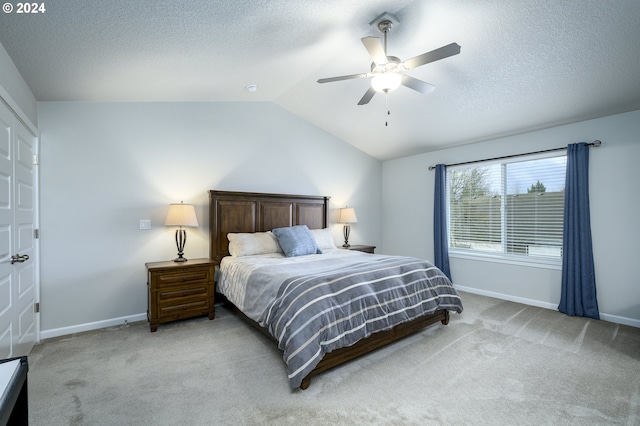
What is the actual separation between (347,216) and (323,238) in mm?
801

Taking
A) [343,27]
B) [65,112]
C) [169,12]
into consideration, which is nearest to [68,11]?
[169,12]

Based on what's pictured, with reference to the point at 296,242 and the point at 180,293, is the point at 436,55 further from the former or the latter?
the point at 180,293

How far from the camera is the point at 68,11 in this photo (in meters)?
1.85

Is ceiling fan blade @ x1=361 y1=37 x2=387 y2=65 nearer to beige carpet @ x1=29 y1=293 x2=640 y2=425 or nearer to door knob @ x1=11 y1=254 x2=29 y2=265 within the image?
beige carpet @ x1=29 y1=293 x2=640 y2=425

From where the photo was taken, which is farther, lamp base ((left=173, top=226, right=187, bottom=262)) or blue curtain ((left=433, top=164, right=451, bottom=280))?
blue curtain ((left=433, top=164, right=451, bottom=280))

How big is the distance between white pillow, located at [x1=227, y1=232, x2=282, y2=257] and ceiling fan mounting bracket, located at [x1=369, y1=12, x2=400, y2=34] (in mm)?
2766

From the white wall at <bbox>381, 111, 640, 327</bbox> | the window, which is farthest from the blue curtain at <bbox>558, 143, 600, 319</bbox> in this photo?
the window

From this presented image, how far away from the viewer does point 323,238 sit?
4637 mm

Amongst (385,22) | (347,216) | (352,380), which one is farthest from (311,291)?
(347,216)

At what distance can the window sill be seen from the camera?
4.03 meters

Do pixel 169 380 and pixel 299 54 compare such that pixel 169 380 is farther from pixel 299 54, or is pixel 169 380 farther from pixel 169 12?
pixel 299 54

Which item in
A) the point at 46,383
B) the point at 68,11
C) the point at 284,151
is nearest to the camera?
the point at 68,11

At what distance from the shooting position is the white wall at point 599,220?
11.2ft

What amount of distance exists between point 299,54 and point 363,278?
2.32 m
